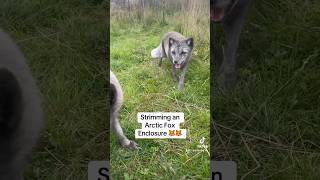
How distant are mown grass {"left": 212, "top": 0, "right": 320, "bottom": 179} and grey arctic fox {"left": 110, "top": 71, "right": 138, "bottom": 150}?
Answer: 0.45 meters

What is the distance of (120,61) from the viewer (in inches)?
89.6

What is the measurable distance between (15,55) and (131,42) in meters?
0.44

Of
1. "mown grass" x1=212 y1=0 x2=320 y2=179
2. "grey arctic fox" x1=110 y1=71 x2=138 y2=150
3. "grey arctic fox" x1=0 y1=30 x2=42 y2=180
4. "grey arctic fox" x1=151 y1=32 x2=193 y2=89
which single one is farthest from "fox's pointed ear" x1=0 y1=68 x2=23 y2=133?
"mown grass" x1=212 y1=0 x2=320 y2=179

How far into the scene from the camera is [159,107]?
2328 mm

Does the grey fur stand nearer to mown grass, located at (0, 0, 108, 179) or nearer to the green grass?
the green grass

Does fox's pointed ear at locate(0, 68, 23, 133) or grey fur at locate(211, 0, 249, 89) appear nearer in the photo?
fox's pointed ear at locate(0, 68, 23, 133)

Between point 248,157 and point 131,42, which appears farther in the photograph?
point 248,157

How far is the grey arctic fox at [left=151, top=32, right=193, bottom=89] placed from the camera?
2.29 m

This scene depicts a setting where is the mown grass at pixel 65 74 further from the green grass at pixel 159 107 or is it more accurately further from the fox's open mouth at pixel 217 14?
the fox's open mouth at pixel 217 14

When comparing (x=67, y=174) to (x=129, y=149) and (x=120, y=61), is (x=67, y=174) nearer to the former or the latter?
(x=129, y=149)

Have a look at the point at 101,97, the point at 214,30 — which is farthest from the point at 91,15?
the point at 214,30

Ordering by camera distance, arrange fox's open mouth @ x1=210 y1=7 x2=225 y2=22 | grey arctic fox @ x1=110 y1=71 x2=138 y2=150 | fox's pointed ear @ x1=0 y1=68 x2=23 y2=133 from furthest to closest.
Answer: fox's open mouth @ x1=210 y1=7 x2=225 y2=22, grey arctic fox @ x1=110 y1=71 x2=138 y2=150, fox's pointed ear @ x1=0 y1=68 x2=23 y2=133

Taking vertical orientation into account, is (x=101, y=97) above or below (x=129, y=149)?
above

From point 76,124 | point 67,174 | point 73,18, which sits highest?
→ point 73,18
